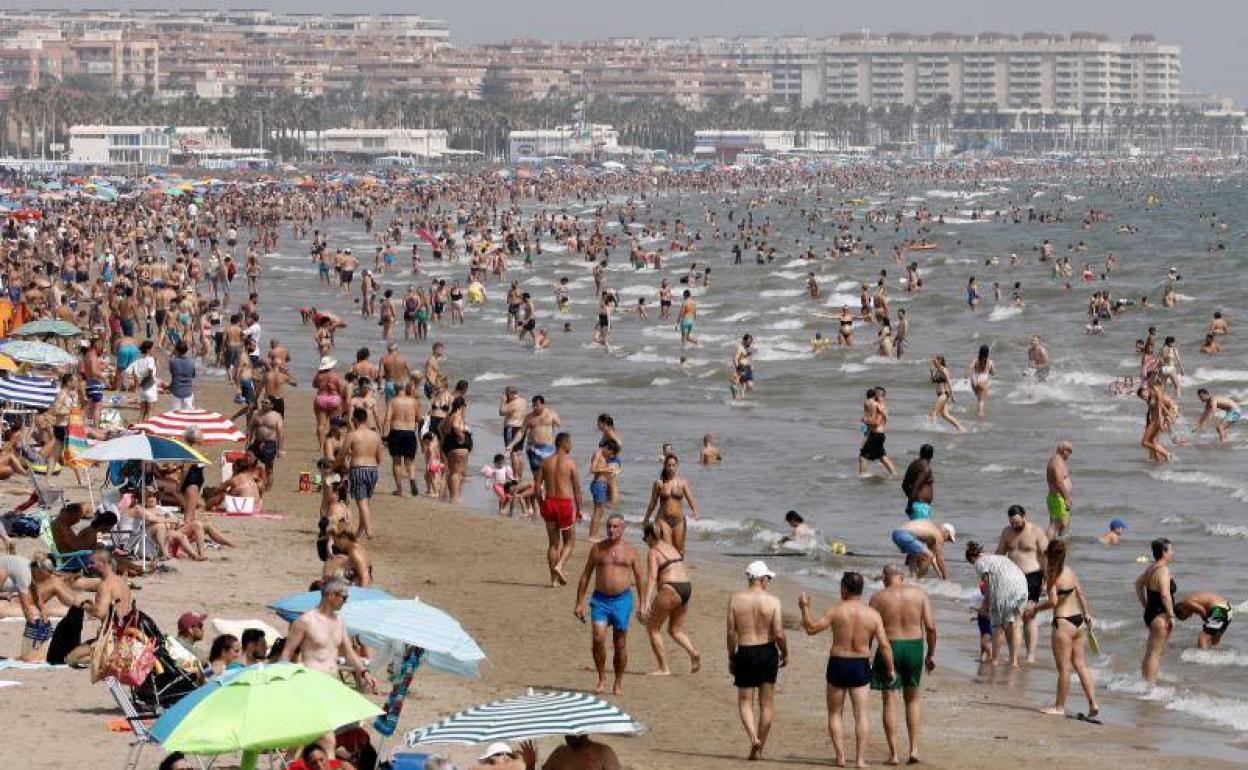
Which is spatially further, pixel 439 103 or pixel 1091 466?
pixel 439 103

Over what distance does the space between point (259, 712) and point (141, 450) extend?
24.2 ft

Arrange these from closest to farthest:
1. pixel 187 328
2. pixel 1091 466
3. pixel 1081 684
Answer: pixel 1081 684, pixel 1091 466, pixel 187 328

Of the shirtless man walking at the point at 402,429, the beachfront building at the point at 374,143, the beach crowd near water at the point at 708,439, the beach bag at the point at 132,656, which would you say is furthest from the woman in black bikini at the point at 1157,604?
the beachfront building at the point at 374,143

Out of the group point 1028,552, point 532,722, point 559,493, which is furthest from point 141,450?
point 532,722

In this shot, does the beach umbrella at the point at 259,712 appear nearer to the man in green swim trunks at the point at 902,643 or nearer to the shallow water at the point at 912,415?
the man in green swim trunks at the point at 902,643

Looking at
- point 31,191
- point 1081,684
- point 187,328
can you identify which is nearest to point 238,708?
point 1081,684

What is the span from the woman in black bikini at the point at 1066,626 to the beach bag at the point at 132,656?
17.3ft

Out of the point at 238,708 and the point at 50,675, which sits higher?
the point at 238,708

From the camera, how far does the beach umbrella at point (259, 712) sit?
8500mm

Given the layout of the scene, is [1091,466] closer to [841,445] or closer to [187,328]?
[841,445]

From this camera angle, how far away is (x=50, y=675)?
12281 millimetres

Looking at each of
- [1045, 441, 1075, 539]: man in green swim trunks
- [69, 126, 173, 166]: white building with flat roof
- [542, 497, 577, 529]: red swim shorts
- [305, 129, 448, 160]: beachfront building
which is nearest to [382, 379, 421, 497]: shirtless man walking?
[542, 497, 577, 529]: red swim shorts

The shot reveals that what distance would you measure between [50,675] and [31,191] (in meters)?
90.5

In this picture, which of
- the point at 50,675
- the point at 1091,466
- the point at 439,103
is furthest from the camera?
the point at 439,103
